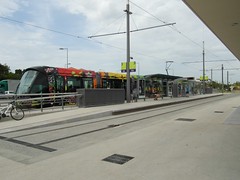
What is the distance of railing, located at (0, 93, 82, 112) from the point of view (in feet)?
42.2

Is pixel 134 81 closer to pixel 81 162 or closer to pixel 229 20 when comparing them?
pixel 229 20

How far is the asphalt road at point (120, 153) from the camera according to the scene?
446 cm

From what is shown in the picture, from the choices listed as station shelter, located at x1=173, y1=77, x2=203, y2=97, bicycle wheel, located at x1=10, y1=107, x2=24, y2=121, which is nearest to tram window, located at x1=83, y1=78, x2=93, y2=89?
bicycle wheel, located at x1=10, y1=107, x2=24, y2=121

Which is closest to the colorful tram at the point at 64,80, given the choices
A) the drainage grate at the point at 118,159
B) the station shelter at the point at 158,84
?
the station shelter at the point at 158,84

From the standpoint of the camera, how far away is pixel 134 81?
2698cm

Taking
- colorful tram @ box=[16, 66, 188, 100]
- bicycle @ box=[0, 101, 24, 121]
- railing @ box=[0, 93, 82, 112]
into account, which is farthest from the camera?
colorful tram @ box=[16, 66, 188, 100]

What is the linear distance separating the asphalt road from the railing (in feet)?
13.5

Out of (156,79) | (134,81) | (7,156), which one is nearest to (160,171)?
(7,156)

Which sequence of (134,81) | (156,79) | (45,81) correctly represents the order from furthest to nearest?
(156,79) < (134,81) < (45,81)

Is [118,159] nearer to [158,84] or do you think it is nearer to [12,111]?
[12,111]

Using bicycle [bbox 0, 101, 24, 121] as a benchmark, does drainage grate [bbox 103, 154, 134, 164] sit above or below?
below

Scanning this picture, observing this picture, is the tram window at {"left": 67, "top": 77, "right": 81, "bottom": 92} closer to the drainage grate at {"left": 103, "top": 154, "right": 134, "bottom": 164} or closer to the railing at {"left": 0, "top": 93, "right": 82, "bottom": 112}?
the railing at {"left": 0, "top": 93, "right": 82, "bottom": 112}

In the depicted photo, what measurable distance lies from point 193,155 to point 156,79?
25337mm

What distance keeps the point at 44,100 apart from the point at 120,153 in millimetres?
10546
